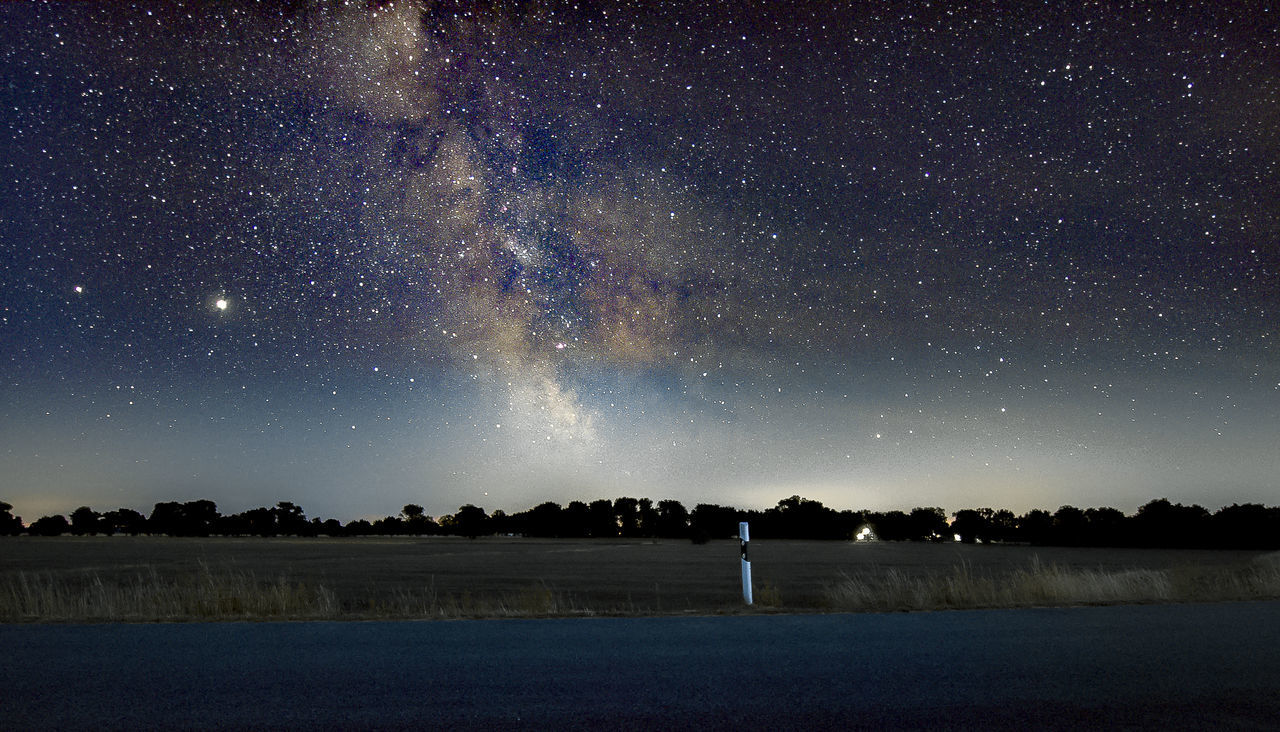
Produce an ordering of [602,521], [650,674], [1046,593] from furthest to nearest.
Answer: [602,521], [1046,593], [650,674]

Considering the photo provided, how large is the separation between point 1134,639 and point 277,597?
961 centimetres

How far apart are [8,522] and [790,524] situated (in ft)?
556

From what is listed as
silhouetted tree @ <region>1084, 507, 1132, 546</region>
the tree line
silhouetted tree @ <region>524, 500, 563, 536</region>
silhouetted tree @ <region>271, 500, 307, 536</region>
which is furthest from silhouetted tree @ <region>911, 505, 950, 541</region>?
silhouetted tree @ <region>271, 500, 307, 536</region>

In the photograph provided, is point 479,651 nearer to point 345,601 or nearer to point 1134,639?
point 1134,639

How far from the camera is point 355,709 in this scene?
4.52 meters

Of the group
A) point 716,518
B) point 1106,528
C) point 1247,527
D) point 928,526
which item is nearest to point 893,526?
point 928,526

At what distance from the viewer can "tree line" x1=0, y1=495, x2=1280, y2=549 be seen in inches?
3718

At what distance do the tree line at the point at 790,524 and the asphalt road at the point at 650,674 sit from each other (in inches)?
3816

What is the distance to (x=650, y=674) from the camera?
546cm

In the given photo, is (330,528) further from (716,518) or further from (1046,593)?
(1046,593)

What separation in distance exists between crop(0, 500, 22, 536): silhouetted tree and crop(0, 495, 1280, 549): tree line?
0.31 metres

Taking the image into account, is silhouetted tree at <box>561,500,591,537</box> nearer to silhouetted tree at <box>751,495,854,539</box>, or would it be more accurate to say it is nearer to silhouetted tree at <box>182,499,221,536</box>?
silhouetted tree at <box>751,495,854,539</box>

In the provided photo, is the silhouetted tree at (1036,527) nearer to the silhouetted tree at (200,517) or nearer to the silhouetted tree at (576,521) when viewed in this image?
the silhouetted tree at (576,521)

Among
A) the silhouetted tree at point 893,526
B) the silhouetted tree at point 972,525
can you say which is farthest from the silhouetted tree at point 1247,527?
the silhouetted tree at point 893,526
